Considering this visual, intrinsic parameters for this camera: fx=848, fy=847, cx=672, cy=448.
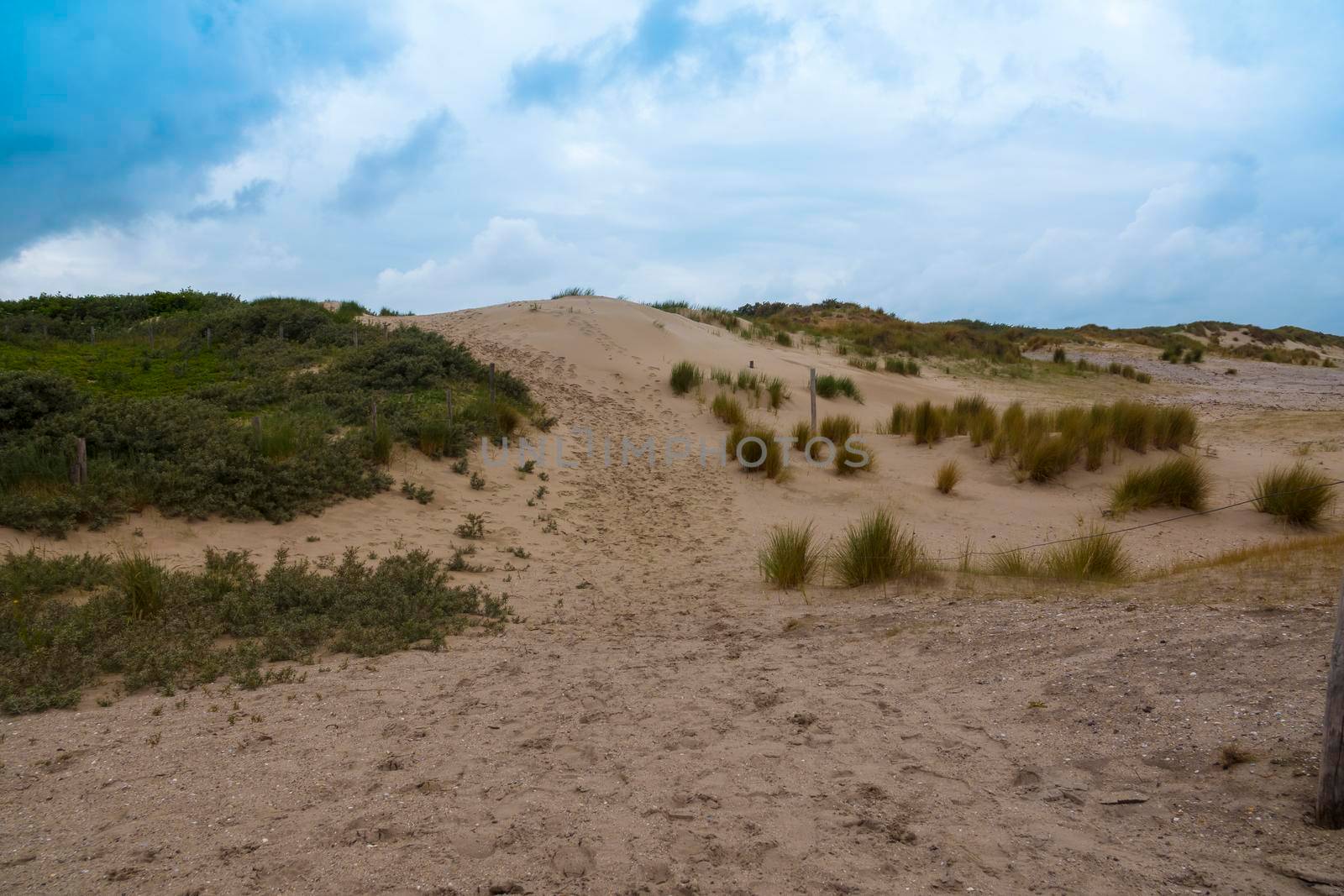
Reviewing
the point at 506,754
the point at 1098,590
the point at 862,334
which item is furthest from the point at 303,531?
the point at 862,334

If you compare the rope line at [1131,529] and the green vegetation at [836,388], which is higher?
the green vegetation at [836,388]

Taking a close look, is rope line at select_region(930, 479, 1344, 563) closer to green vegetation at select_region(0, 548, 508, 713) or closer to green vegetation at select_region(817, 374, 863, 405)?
green vegetation at select_region(0, 548, 508, 713)

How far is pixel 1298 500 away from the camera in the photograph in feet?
34.4

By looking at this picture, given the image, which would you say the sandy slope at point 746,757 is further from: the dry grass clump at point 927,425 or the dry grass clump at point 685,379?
the dry grass clump at point 685,379

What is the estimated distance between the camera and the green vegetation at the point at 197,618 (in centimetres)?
539

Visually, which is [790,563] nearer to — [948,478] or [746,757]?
[746,757]

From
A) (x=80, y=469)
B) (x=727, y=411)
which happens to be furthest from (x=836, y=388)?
(x=80, y=469)

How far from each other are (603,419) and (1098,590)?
1163 centimetres

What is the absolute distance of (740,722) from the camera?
15.3ft

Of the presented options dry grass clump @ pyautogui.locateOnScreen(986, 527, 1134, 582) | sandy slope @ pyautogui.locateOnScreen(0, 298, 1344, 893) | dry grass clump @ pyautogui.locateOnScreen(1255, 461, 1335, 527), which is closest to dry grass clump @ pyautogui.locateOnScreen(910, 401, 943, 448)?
dry grass clump @ pyautogui.locateOnScreen(1255, 461, 1335, 527)

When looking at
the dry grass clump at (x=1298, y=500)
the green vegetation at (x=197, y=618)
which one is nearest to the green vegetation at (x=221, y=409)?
the green vegetation at (x=197, y=618)

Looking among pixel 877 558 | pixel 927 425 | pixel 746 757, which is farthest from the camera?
pixel 927 425

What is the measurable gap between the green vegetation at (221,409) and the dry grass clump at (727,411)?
3968 mm

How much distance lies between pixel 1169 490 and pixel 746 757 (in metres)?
9.98
